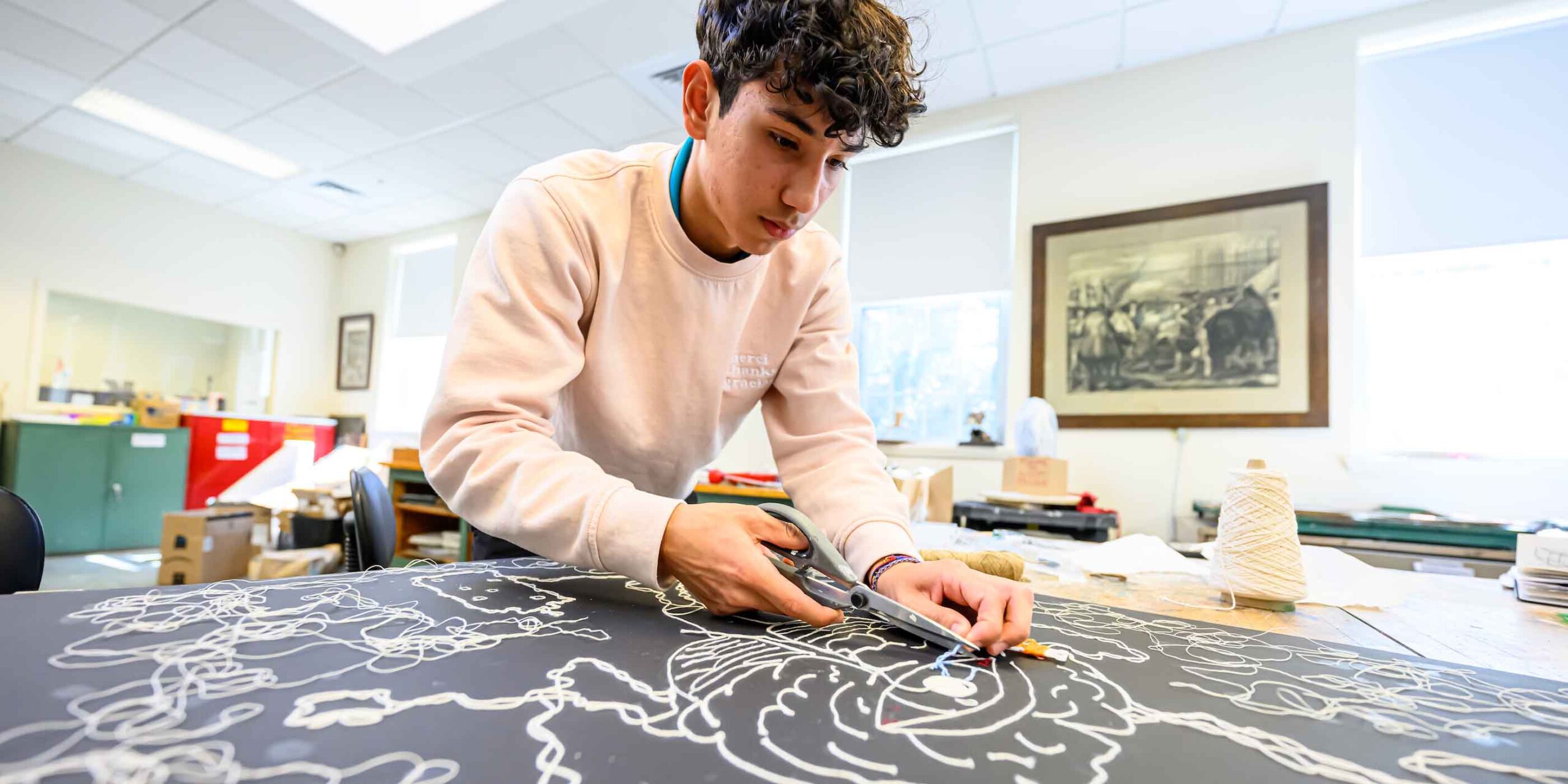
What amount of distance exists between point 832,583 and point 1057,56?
3.05 m

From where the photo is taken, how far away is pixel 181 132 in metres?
4.18

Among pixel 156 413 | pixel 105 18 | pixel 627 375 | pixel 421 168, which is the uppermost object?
pixel 105 18

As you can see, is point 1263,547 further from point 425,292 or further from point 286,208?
point 286,208

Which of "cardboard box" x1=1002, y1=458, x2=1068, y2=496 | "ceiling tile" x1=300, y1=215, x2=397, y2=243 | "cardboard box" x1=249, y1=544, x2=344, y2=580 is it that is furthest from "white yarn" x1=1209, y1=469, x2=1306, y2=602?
"ceiling tile" x1=300, y1=215, x2=397, y2=243

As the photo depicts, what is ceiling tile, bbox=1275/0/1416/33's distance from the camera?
102 inches

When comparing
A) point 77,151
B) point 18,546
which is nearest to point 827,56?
point 18,546

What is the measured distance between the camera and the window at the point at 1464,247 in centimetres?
239

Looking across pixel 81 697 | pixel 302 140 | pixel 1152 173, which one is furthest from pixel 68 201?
pixel 1152 173

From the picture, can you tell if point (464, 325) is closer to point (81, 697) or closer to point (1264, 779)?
point (81, 697)

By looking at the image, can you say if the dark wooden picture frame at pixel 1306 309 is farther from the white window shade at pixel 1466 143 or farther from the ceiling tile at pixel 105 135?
the ceiling tile at pixel 105 135

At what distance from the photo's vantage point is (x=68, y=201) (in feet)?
15.0

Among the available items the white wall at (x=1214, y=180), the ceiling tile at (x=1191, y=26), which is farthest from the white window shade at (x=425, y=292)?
the ceiling tile at (x=1191, y=26)

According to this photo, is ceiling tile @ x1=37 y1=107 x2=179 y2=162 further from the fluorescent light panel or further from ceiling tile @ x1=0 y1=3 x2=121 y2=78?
the fluorescent light panel

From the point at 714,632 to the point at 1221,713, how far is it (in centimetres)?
39
